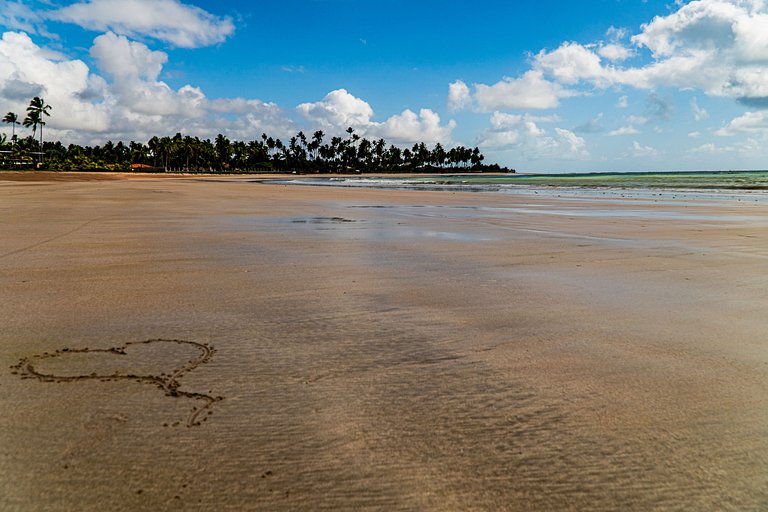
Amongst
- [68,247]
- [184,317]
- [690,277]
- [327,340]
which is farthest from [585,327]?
[68,247]

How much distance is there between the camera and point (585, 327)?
13.6ft

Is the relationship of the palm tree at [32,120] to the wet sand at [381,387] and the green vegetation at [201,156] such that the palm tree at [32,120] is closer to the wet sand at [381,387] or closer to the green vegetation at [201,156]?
the green vegetation at [201,156]

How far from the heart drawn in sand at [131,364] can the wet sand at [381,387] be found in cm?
2

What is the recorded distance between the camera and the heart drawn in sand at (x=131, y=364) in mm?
2928

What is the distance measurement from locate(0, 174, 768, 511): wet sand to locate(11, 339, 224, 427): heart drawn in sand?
0.06 feet

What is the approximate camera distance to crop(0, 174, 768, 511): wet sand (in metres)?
2.00

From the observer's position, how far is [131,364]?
3199 mm

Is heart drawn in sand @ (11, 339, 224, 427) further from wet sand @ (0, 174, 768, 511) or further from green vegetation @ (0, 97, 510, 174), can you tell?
green vegetation @ (0, 97, 510, 174)

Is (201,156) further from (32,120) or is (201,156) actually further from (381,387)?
(381,387)

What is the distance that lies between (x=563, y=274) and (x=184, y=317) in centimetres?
442

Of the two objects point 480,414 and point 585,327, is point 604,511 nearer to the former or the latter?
point 480,414

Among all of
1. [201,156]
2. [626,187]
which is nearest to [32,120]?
[201,156]

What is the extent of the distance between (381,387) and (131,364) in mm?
1598

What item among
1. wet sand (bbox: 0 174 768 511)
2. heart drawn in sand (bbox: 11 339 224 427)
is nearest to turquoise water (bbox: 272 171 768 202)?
wet sand (bbox: 0 174 768 511)
